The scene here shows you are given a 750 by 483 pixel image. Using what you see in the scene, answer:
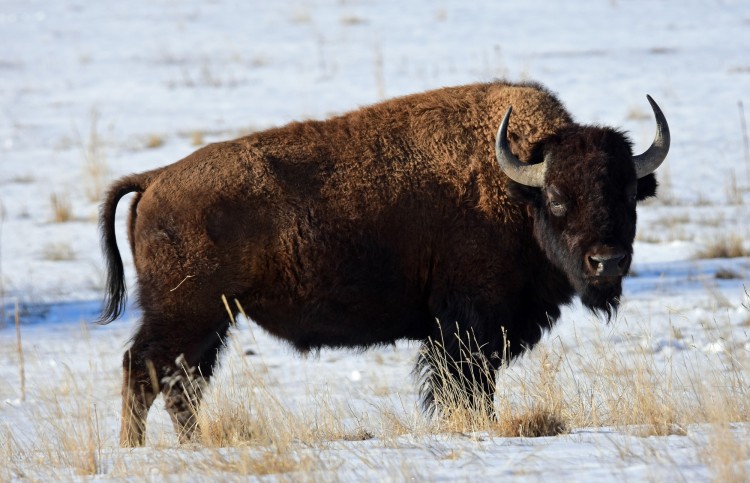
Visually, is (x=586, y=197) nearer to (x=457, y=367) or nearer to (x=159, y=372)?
(x=457, y=367)

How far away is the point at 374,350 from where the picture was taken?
9.05 meters

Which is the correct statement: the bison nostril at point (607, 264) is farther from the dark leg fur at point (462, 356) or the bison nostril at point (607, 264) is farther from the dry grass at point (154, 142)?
the dry grass at point (154, 142)

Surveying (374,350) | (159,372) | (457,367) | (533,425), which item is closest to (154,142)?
(374,350)

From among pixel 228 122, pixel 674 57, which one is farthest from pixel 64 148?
pixel 674 57

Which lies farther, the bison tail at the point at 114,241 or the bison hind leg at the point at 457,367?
the bison tail at the point at 114,241

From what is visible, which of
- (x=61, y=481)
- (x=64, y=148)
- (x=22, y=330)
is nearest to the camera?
(x=61, y=481)

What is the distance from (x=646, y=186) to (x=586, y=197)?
2.23 feet

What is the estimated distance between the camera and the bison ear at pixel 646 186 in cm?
668

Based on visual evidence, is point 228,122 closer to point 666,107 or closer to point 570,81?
point 570,81

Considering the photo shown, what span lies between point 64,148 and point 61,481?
12847 mm

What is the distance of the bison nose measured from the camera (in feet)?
19.7

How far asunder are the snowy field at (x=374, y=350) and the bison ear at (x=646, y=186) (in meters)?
0.83

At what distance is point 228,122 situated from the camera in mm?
17156

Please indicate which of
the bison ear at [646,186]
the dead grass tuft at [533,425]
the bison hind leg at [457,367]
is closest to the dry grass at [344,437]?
the dead grass tuft at [533,425]
